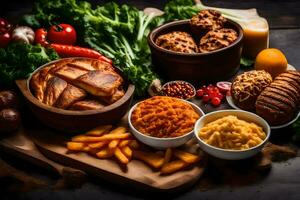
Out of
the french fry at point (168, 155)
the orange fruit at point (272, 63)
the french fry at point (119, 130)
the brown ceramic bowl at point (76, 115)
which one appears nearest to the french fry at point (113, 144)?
the french fry at point (119, 130)

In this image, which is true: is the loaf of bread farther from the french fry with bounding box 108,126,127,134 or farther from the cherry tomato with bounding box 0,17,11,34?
the cherry tomato with bounding box 0,17,11,34

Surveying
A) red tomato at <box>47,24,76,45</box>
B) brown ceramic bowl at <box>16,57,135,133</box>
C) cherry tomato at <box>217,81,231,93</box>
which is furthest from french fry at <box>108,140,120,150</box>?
red tomato at <box>47,24,76,45</box>

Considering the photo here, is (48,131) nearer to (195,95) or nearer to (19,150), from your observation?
(19,150)

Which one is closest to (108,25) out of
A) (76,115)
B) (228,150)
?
(76,115)

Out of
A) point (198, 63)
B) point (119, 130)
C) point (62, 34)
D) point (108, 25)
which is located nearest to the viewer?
point (119, 130)

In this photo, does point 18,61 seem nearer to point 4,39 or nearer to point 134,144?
point 4,39

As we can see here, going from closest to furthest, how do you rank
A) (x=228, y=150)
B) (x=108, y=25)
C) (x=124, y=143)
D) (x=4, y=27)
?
(x=228, y=150) → (x=124, y=143) → (x=108, y=25) → (x=4, y=27)
